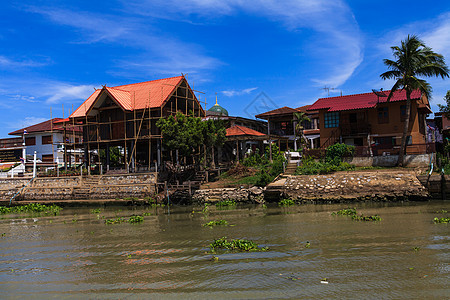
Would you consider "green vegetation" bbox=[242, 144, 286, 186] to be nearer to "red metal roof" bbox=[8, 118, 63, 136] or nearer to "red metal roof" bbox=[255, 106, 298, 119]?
"red metal roof" bbox=[255, 106, 298, 119]

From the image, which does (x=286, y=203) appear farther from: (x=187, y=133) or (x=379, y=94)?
(x=379, y=94)

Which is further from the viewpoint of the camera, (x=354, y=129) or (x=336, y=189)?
(x=354, y=129)

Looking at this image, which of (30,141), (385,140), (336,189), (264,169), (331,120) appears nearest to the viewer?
(336,189)

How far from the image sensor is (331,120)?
124 feet

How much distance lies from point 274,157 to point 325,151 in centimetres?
681

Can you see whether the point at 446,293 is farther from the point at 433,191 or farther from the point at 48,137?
the point at 48,137

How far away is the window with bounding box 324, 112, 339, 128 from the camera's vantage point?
37.4m

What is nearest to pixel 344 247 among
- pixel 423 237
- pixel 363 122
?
pixel 423 237

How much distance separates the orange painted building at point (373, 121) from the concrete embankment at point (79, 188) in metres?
18.1

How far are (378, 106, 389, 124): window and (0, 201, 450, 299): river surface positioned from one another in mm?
20305

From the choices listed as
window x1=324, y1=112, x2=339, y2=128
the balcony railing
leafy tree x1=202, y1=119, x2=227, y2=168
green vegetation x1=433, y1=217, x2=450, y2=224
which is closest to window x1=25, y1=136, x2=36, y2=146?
leafy tree x1=202, y1=119, x2=227, y2=168

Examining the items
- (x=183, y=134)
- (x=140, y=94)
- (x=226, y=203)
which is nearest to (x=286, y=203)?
(x=226, y=203)

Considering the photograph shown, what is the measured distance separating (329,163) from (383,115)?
8.73 metres

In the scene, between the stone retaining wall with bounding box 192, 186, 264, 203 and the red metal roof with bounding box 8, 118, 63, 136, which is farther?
the red metal roof with bounding box 8, 118, 63, 136
